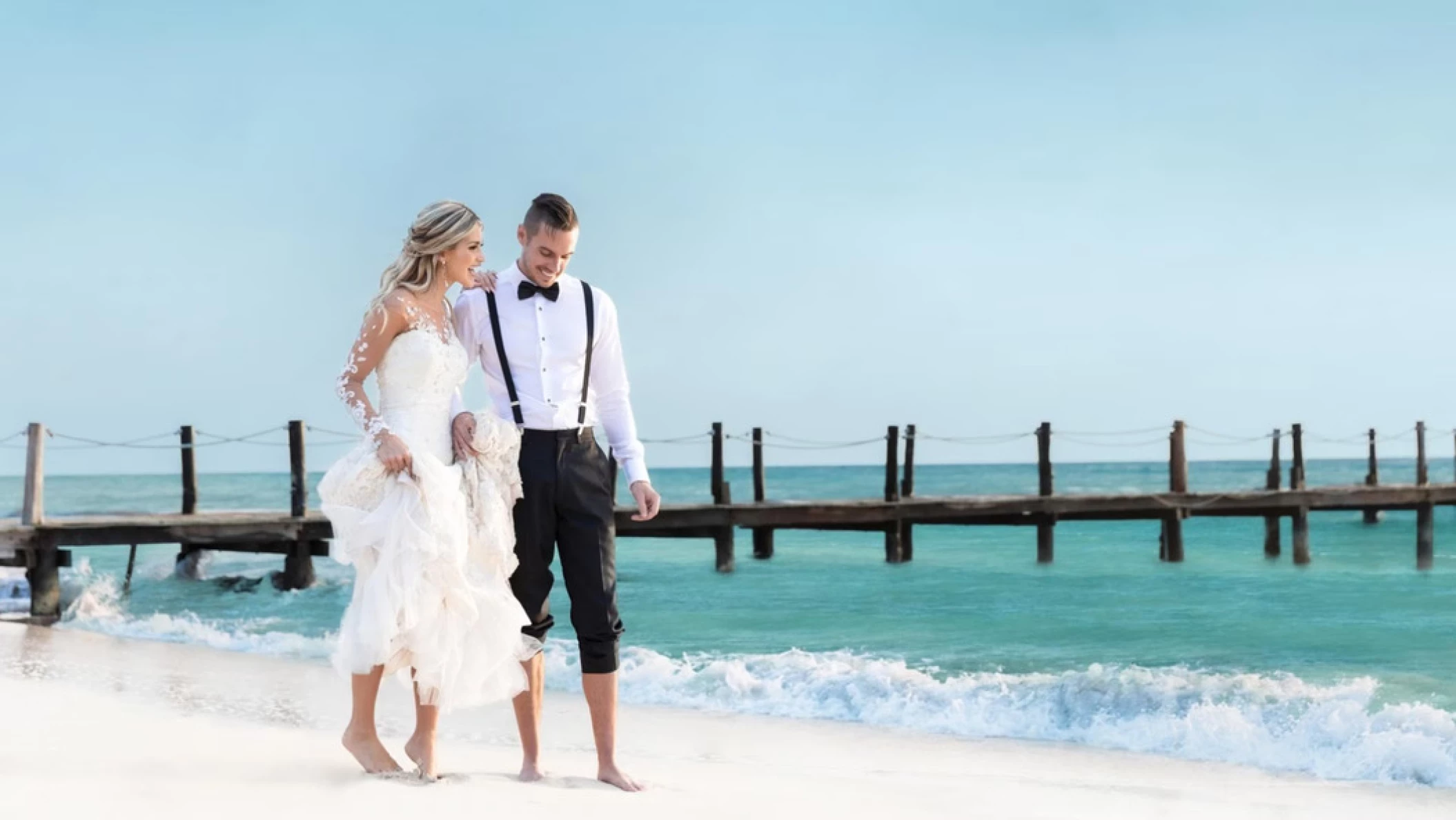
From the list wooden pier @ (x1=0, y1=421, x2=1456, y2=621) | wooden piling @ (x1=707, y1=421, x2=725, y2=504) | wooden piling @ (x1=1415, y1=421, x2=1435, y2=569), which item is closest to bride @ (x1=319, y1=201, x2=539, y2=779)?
wooden pier @ (x1=0, y1=421, x2=1456, y2=621)

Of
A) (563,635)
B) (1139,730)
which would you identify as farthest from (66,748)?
(563,635)

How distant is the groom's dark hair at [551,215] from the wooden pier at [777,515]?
381 inches

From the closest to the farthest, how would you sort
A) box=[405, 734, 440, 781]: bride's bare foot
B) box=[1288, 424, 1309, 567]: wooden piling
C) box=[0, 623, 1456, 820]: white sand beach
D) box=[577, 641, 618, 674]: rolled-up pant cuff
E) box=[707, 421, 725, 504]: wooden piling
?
box=[0, 623, 1456, 820]: white sand beach < box=[405, 734, 440, 781]: bride's bare foot < box=[577, 641, 618, 674]: rolled-up pant cuff < box=[707, 421, 725, 504]: wooden piling < box=[1288, 424, 1309, 567]: wooden piling

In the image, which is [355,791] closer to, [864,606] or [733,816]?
[733,816]

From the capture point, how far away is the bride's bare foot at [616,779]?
145 inches

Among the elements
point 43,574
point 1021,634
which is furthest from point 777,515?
point 43,574

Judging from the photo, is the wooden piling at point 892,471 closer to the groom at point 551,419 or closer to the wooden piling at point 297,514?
the wooden piling at point 297,514

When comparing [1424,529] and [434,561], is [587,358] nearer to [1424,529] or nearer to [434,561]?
[434,561]

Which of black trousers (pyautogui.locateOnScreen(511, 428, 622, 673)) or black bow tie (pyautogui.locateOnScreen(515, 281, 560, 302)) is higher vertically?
black bow tie (pyautogui.locateOnScreen(515, 281, 560, 302))

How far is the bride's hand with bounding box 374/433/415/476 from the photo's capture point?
3.37 meters

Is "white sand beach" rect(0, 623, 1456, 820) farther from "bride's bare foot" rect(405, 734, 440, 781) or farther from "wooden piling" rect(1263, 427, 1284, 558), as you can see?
"wooden piling" rect(1263, 427, 1284, 558)

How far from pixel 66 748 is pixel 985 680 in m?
5.53

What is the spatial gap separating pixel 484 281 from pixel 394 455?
1.77 ft

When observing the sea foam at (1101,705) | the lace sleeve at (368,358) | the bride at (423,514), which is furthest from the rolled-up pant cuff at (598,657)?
the sea foam at (1101,705)
